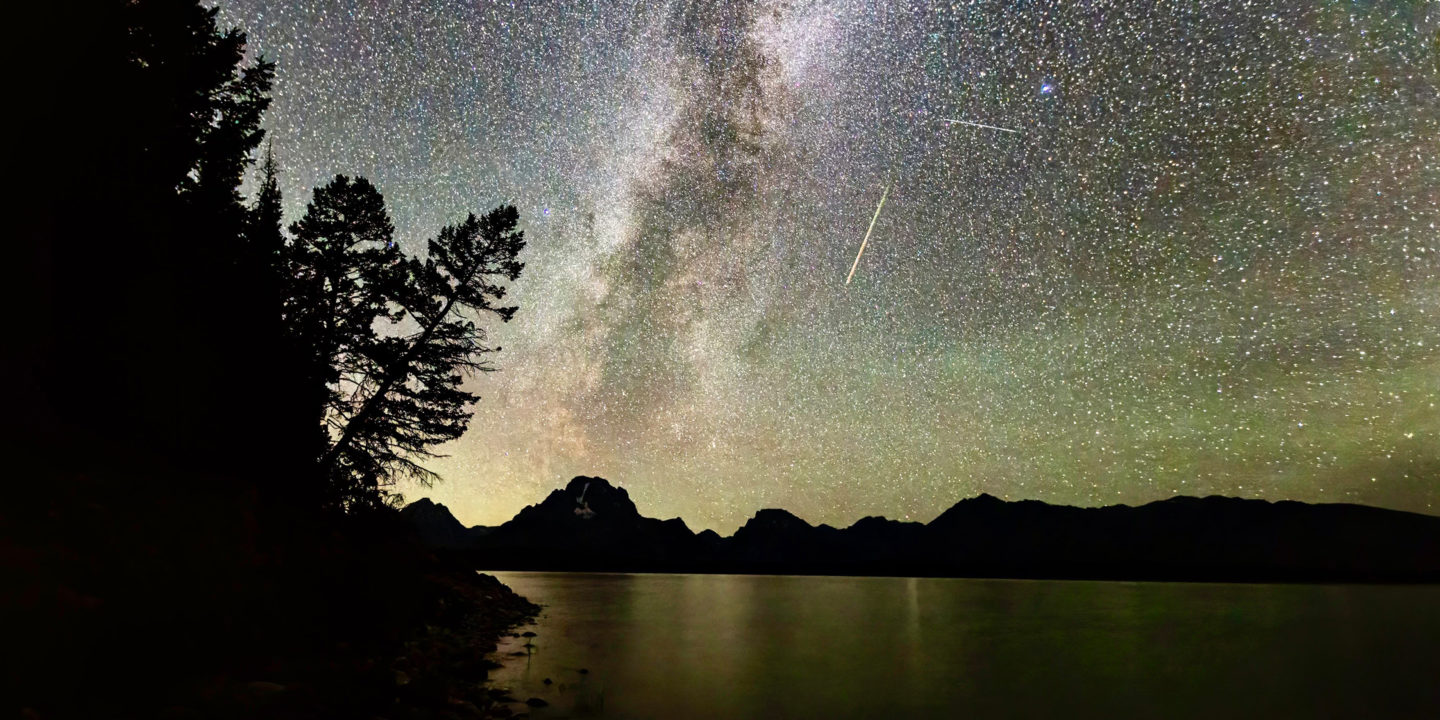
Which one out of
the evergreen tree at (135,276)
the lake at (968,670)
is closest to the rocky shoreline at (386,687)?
the lake at (968,670)

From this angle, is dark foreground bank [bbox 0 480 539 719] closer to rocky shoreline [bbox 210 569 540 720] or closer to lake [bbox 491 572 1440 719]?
rocky shoreline [bbox 210 569 540 720]

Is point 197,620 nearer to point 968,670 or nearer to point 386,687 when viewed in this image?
point 386,687

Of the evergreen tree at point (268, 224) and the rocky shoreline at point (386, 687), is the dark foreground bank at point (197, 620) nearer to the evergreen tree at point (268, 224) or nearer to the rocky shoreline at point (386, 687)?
the rocky shoreline at point (386, 687)

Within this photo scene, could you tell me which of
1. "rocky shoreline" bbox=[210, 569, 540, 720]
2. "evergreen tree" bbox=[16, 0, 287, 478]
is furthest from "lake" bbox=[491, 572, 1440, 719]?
"evergreen tree" bbox=[16, 0, 287, 478]

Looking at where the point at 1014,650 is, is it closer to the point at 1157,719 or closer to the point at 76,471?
the point at 1157,719

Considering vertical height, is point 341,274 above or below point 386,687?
above

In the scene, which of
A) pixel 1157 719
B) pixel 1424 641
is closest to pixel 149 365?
pixel 1157 719

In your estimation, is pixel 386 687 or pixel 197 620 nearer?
pixel 197 620

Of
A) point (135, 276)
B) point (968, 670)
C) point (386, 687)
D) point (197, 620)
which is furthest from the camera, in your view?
point (968, 670)

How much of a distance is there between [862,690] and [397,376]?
1579 cm

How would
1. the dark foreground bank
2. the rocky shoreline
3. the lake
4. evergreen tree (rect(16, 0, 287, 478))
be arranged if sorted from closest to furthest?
the dark foreground bank
the rocky shoreline
evergreen tree (rect(16, 0, 287, 478))
the lake

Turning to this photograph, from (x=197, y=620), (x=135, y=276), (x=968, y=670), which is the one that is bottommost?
(x=968, y=670)

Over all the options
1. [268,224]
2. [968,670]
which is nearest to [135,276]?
[268,224]

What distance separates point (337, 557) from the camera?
42.5ft
